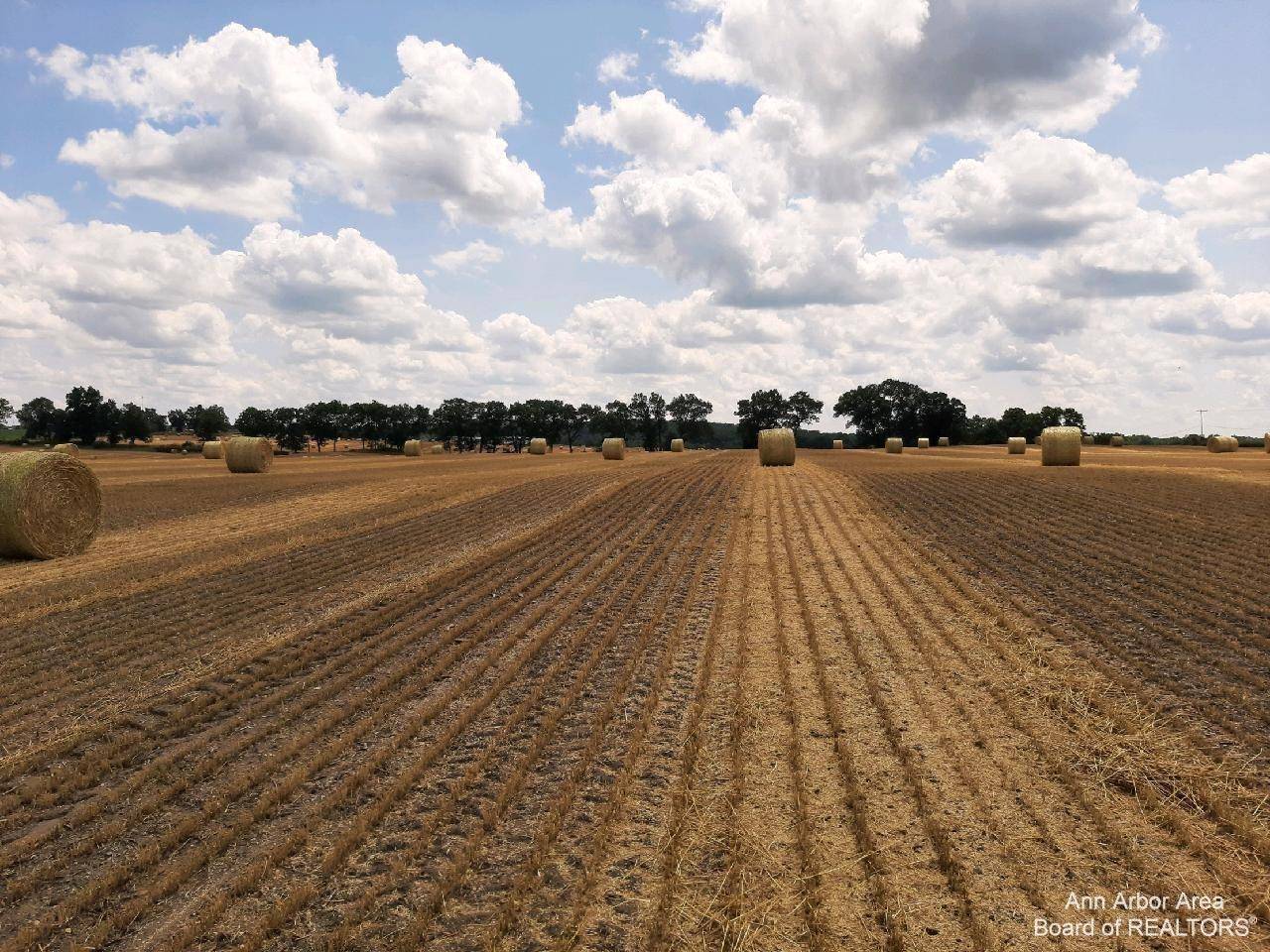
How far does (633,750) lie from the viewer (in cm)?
659

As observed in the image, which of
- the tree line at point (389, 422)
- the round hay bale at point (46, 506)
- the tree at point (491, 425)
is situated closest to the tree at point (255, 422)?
the tree line at point (389, 422)

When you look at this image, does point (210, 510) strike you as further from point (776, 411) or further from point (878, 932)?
point (776, 411)

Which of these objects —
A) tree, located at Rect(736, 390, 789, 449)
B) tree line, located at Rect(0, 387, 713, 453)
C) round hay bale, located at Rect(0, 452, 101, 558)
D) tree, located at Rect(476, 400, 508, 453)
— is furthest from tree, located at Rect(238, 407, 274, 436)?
round hay bale, located at Rect(0, 452, 101, 558)

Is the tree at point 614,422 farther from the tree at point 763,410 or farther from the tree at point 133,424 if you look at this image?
the tree at point 133,424

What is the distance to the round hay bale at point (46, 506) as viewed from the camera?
1570cm

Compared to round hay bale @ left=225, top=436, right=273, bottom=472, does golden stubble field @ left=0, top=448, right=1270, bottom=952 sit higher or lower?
lower

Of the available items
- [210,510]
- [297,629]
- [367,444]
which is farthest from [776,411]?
[297,629]

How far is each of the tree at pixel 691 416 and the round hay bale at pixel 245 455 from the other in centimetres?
11516

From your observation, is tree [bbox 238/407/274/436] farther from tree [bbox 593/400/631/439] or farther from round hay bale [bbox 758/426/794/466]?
round hay bale [bbox 758/426/794/466]

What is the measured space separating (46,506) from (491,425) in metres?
115

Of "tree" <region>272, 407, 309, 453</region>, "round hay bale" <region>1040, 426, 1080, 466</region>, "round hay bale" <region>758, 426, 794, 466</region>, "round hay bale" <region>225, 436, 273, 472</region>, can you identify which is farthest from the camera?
"tree" <region>272, 407, 309, 453</region>

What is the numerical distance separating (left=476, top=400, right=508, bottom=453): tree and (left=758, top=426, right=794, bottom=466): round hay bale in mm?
94406

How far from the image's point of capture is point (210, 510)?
920 inches

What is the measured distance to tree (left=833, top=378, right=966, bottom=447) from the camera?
118625 mm
